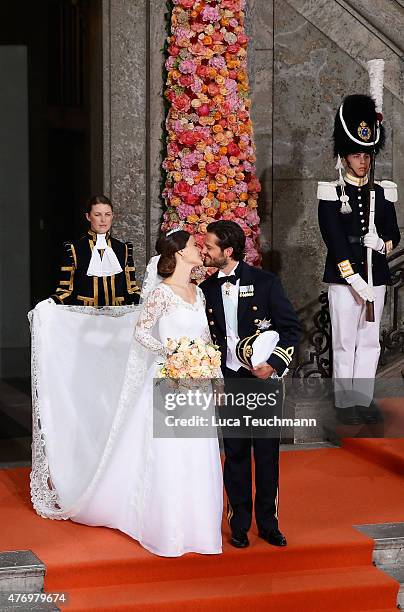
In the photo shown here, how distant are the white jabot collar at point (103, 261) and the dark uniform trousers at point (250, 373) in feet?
6.03

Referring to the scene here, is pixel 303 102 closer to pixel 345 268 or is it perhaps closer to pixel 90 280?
pixel 345 268

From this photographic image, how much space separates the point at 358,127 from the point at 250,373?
9.35ft

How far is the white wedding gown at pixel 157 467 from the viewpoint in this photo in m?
6.55

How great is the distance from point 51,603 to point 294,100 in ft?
19.2

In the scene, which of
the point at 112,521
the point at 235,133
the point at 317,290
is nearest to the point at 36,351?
the point at 112,521

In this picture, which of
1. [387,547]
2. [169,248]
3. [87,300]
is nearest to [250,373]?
[169,248]

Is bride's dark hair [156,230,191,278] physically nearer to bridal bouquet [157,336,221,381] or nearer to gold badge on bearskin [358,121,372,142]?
bridal bouquet [157,336,221,381]

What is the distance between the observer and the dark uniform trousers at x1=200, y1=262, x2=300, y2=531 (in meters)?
6.71

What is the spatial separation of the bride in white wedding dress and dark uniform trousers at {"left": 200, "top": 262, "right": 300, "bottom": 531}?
0.10 metres

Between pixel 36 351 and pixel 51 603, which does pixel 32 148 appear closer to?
pixel 36 351

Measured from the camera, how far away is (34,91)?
46.4 feet

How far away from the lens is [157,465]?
660 cm

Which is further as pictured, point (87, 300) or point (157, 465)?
point (87, 300)

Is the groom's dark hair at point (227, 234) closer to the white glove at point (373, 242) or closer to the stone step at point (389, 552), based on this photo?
the stone step at point (389, 552)
